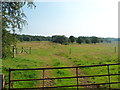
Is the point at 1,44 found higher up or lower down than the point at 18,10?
lower down

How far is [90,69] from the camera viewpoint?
15.7m

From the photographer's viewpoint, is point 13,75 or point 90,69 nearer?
point 13,75

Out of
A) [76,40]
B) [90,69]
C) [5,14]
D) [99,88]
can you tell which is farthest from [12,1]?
[76,40]

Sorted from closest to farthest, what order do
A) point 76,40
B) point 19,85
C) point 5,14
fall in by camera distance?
point 19,85, point 5,14, point 76,40

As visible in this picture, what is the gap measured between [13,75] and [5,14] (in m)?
3.75

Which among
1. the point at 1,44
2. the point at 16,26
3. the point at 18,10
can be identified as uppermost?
the point at 18,10

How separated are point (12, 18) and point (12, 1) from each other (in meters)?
1.04

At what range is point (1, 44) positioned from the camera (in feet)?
36.4

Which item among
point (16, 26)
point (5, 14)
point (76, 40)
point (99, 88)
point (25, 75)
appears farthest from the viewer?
point (76, 40)

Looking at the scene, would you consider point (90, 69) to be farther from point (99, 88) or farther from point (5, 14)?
point (5, 14)

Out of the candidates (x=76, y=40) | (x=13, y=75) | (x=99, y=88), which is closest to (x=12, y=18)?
(x=13, y=75)

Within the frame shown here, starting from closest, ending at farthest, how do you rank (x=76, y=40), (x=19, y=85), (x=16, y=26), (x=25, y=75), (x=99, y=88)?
1. (x=99, y=88)
2. (x=19, y=85)
3. (x=16, y=26)
4. (x=25, y=75)
5. (x=76, y=40)

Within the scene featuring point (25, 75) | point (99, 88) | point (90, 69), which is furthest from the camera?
point (90, 69)

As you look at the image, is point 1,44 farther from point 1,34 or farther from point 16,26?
point 16,26
